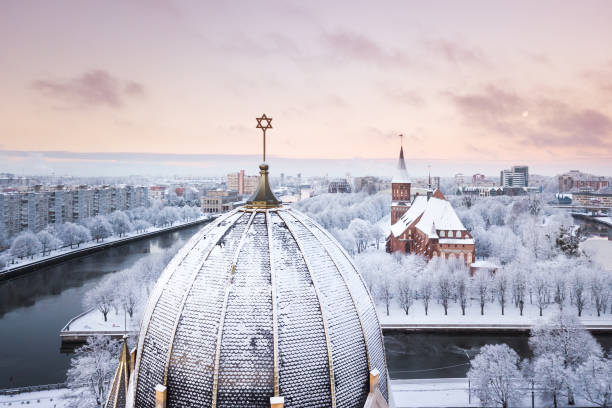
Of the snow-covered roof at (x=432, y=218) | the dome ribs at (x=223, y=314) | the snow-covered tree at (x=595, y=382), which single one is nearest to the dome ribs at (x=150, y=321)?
the dome ribs at (x=223, y=314)

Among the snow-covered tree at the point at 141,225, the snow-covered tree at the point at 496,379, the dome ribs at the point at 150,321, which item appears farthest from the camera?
the snow-covered tree at the point at 141,225

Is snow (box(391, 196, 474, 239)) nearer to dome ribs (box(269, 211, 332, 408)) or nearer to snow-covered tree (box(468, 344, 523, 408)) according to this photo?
snow-covered tree (box(468, 344, 523, 408))

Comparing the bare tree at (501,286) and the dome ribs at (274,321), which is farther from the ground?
the dome ribs at (274,321)

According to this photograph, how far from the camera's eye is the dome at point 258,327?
9570 millimetres

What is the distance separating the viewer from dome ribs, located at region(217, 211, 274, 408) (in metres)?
9.42

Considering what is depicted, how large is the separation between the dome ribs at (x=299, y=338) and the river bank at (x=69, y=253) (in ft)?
198

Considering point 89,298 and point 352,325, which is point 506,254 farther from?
point 352,325

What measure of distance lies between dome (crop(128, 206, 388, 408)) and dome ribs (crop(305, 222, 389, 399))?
0.04 metres

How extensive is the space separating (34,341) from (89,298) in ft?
20.3

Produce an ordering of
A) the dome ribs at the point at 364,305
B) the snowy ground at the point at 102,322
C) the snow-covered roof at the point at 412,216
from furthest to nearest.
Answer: the snow-covered roof at the point at 412,216
the snowy ground at the point at 102,322
the dome ribs at the point at 364,305

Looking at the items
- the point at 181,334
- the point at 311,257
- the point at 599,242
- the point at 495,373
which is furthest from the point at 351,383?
the point at 599,242

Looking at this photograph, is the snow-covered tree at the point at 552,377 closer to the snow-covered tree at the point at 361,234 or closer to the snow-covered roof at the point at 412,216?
the snow-covered roof at the point at 412,216

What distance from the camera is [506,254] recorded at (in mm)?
62406

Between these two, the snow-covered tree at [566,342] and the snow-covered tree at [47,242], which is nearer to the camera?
the snow-covered tree at [566,342]
